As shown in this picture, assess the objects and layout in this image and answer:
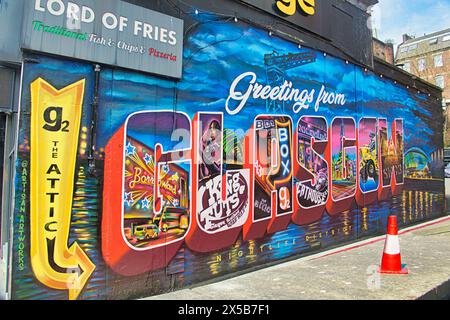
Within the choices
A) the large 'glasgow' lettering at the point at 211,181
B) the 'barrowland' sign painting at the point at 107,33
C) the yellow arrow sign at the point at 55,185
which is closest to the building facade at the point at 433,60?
the large 'glasgow' lettering at the point at 211,181

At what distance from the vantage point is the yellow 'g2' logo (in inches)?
232

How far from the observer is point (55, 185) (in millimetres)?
3672

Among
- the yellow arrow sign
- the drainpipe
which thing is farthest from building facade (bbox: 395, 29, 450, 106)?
the yellow arrow sign

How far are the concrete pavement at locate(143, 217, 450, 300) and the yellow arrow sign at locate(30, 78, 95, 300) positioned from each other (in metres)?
1.07

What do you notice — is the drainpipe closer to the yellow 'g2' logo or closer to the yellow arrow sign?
the yellow arrow sign

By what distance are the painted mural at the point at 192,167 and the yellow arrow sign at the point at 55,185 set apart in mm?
10

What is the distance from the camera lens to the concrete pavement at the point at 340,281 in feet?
A: 13.9

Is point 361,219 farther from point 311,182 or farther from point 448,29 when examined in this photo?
point 448,29

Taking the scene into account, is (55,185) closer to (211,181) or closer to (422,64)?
(211,181)

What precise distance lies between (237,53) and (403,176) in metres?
5.75

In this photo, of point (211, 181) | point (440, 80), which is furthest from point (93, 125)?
point (440, 80)

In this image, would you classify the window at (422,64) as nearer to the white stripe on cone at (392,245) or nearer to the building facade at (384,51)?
the building facade at (384,51)

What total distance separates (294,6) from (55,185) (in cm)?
459
